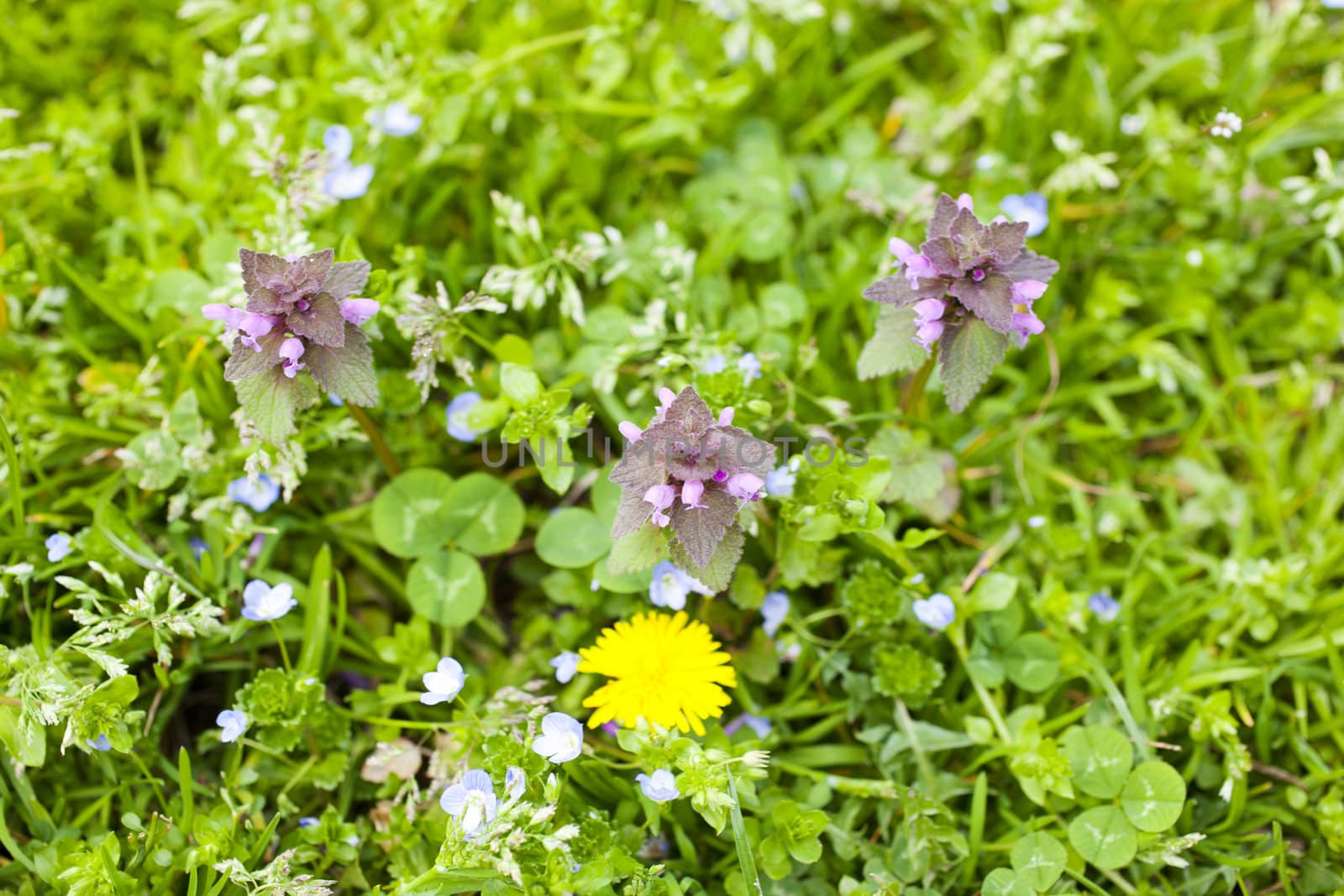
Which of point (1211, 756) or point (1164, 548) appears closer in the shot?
point (1211, 756)

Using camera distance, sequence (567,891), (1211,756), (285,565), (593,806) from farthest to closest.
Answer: (285,565), (1211,756), (593,806), (567,891)

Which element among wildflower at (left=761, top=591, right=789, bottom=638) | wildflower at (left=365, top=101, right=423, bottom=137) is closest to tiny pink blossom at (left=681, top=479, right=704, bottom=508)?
wildflower at (left=761, top=591, right=789, bottom=638)

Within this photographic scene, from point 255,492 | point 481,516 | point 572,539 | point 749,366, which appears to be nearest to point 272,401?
point 255,492

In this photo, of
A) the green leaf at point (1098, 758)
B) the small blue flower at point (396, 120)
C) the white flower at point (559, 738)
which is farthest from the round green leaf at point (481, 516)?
the green leaf at point (1098, 758)

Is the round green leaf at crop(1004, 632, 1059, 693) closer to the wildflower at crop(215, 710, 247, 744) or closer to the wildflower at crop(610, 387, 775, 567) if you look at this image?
the wildflower at crop(610, 387, 775, 567)

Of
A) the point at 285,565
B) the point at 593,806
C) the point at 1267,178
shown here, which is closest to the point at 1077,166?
the point at 1267,178

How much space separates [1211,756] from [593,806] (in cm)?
164

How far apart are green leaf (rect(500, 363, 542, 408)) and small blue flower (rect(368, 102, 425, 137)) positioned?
92 cm

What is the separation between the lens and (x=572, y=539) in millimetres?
2508

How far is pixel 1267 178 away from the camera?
131 inches

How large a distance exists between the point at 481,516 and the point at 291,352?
0.79 m

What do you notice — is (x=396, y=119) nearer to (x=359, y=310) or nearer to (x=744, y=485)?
(x=359, y=310)

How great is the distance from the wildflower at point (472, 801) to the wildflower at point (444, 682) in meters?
0.18

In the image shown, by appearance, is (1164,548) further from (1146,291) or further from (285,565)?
(285,565)
